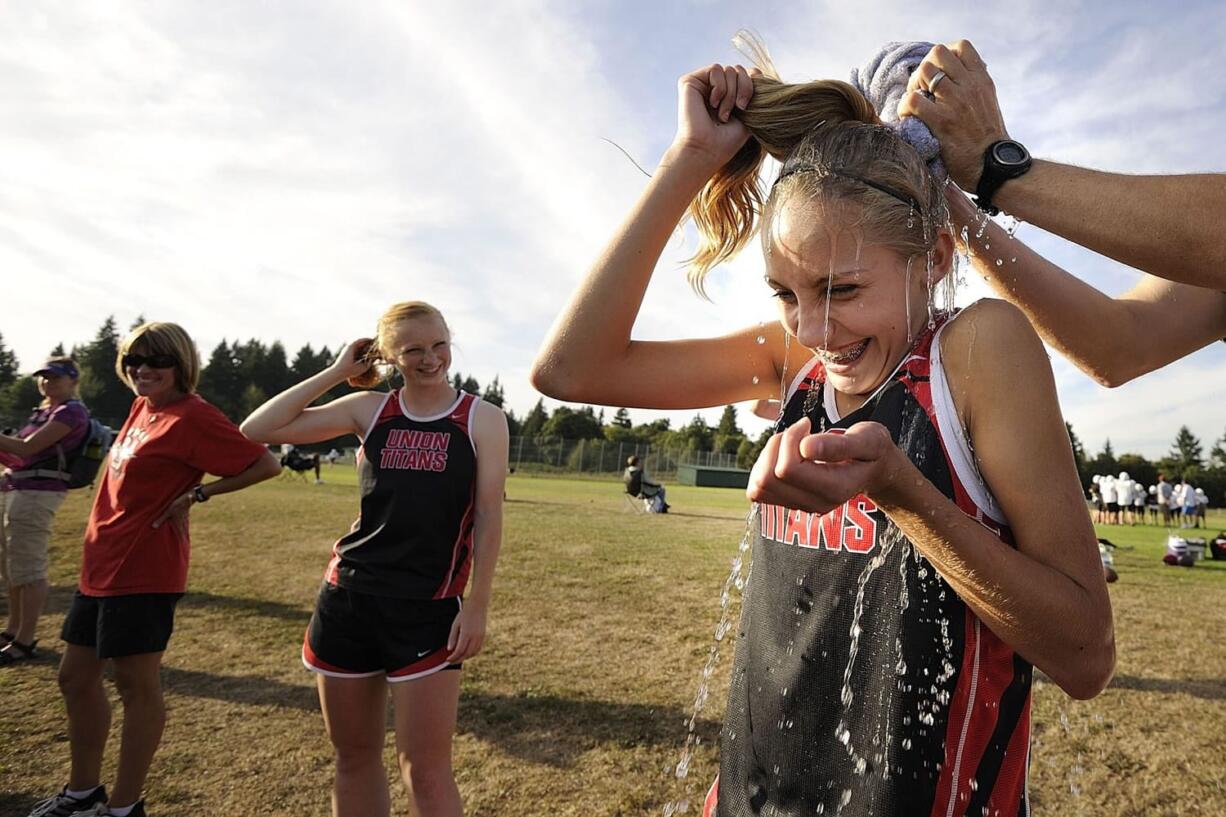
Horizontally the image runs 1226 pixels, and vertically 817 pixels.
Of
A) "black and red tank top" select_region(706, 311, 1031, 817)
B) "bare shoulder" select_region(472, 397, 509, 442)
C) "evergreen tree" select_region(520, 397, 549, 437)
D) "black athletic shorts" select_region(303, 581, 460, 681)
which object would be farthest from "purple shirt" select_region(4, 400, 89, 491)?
"evergreen tree" select_region(520, 397, 549, 437)

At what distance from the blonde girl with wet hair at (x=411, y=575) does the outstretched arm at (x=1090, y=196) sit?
274 centimetres

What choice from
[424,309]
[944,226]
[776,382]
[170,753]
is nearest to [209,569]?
[170,753]

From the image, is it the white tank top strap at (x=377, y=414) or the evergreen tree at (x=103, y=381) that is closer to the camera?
the white tank top strap at (x=377, y=414)

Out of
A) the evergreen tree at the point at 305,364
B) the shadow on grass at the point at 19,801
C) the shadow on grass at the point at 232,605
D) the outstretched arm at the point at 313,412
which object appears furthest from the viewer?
the evergreen tree at the point at 305,364

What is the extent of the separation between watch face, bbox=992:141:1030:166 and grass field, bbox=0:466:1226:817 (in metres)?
3.75

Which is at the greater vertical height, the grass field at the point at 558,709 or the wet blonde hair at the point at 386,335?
the wet blonde hair at the point at 386,335

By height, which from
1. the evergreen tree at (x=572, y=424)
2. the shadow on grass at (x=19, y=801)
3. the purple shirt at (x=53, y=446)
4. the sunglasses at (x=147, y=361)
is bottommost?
the shadow on grass at (x=19, y=801)

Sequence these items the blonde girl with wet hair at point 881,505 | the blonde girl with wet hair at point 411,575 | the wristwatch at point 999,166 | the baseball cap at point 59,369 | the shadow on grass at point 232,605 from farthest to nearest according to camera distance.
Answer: the shadow on grass at point 232,605
the baseball cap at point 59,369
the blonde girl with wet hair at point 411,575
the wristwatch at point 999,166
the blonde girl with wet hair at point 881,505

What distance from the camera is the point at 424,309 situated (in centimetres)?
414

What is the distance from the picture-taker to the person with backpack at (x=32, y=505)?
6496 mm

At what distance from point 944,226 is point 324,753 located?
519cm

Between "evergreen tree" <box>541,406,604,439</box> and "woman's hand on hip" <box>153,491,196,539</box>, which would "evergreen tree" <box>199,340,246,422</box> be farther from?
"woman's hand on hip" <box>153,491,196,539</box>


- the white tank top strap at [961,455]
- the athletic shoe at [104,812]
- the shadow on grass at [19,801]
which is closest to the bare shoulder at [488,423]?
the white tank top strap at [961,455]

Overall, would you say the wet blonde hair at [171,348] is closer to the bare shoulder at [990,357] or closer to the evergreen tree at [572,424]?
the bare shoulder at [990,357]
